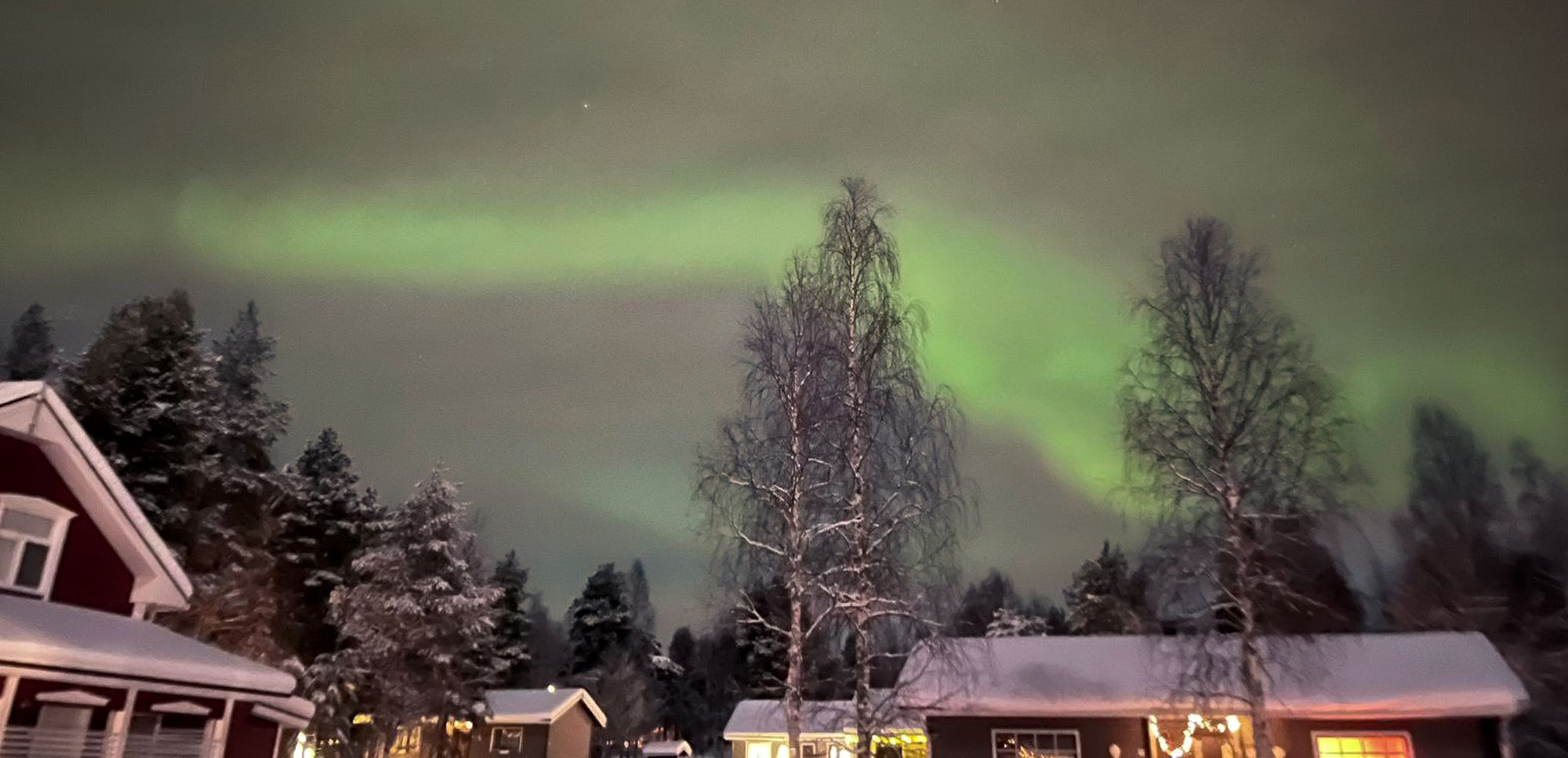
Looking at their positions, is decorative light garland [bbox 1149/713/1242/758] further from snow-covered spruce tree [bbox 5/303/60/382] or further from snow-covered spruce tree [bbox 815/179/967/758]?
snow-covered spruce tree [bbox 5/303/60/382]

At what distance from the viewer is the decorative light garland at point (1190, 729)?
2345cm

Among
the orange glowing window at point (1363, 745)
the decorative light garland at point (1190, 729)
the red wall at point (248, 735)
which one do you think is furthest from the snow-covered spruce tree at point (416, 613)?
the orange glowing window at point (1363, 745)

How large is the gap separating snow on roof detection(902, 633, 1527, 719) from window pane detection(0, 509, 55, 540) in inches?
655

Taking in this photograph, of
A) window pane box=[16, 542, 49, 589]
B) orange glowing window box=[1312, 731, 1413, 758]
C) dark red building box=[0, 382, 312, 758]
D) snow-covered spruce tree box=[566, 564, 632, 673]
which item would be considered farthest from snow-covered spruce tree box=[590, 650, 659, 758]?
window pane box=[16, 542, 49, 589]

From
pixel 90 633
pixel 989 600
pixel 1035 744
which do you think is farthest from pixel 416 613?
pixel 989 600

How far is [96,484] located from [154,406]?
13351 mm

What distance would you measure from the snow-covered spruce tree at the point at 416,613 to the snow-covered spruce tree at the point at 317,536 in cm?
133

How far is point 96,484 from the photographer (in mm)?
17547

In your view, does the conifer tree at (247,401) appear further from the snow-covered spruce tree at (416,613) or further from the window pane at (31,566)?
the window pane at (31,566)

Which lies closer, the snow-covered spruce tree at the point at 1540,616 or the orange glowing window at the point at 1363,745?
the orange glowing window at the point at 1363,745

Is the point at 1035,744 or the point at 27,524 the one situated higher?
the point at 27,524

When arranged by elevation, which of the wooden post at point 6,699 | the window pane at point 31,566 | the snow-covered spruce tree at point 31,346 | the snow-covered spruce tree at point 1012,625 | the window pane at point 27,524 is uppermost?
the snow-covered spruce tree at point 31,346

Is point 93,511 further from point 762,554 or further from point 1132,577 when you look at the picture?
point 1132,577

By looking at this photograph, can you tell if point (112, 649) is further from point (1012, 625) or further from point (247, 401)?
point (1012, 625)
